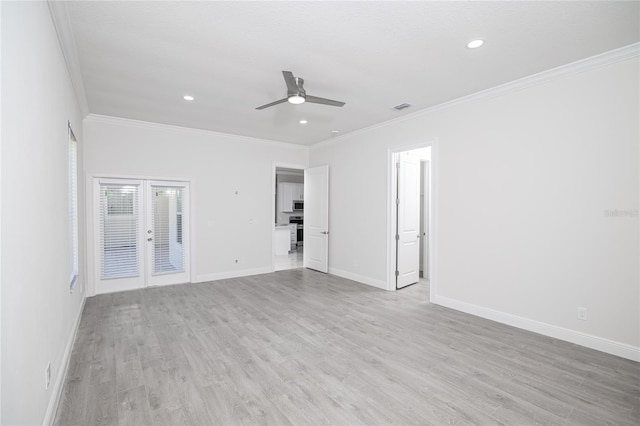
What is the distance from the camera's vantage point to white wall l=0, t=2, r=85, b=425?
1.44 metres

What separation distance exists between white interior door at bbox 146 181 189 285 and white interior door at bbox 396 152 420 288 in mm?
4033

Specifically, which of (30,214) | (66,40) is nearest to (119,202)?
(66,40)

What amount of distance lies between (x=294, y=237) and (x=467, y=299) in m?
7.23

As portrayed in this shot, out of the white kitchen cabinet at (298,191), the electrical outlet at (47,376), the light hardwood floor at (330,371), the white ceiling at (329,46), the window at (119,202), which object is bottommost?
the light hardwood floor at (330,371)

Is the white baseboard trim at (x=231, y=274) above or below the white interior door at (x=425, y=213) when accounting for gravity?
below

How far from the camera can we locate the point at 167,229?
5.79 metres

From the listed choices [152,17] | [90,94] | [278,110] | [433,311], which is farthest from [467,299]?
[90,94]

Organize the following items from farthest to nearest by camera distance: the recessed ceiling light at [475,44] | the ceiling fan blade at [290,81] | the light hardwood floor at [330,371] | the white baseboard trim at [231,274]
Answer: the white baseboard trim at [231,274] < the ceiling fan blade at [290,81] < the recessed ceiling light at [475,44] < the light hardwood floor at [330,371]

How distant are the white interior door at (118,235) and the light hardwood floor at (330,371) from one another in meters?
0.92

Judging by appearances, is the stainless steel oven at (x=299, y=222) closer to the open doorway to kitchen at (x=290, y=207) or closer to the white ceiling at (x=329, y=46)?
the open doorway to kitchen at (x=290, y=207)

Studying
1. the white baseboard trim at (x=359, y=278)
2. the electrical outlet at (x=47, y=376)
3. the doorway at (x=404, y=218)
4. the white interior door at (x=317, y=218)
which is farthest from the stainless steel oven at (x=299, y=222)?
the electrical outlet at (x=47, y=376)

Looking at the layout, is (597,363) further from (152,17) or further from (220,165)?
(220,165)

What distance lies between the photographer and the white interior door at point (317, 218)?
6797mm

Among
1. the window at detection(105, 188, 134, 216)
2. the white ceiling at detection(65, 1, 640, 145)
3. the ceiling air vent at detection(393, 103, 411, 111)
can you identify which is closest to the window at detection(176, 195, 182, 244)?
the window at detection(105, 188, 134, 216)
